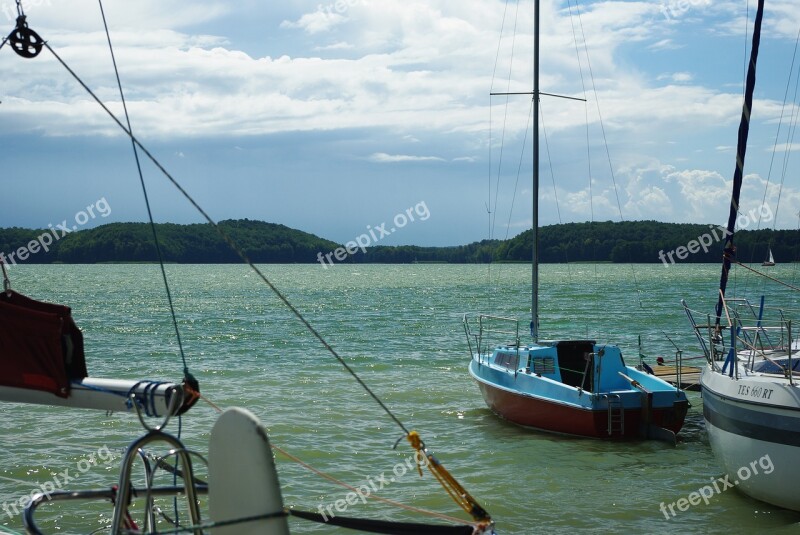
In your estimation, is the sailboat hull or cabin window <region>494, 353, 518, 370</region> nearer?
the sailboat hull

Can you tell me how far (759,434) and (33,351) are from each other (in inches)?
358

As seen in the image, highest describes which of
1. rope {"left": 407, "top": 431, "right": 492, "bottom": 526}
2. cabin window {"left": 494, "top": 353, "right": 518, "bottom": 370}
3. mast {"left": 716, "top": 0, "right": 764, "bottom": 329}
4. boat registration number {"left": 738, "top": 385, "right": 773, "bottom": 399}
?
mast {"left": 716, "top": 0, "right": 764, "bottom": 329}

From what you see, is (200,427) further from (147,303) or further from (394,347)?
(147,303)

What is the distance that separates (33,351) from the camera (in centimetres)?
623

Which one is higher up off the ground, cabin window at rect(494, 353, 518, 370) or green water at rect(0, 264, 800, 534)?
cabin window at rect(494, 353, 518, 370)

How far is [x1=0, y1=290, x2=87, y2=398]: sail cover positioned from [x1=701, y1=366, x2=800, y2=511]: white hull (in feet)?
28.4

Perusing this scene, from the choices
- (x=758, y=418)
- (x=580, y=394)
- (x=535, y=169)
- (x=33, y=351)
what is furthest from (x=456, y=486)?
(x=535, y=169)

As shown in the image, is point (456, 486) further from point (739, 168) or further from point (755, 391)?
point (739, 168)

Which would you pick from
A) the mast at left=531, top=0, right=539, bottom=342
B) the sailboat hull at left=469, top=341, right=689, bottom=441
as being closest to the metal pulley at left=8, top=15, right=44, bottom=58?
the sailboat hull at left=469, top=341, right=689, bottom=441

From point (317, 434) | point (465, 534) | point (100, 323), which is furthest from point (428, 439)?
point (100, 323)

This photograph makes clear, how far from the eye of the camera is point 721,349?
49.3ft

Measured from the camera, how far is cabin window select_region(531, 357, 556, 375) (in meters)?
18.4

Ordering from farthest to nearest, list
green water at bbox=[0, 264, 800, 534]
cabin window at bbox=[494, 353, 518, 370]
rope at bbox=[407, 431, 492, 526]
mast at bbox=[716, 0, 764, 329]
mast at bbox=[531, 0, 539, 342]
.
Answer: mast at bbox=[531, 0, 539, 342]
cabin window at bbox=[494, 353, 518, 370]
mast at bbox=[716, 0, 764, 329]
green water at bbox=[0, 264, 800, 534]
rope at bbox=[407, 431, 492, 526]

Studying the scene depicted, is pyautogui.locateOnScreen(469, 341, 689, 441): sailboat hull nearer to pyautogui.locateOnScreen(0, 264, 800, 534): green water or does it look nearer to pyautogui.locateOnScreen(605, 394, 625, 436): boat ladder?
pyautogui.locateOnScreen(605, 394, 625, 436): boat ladder
